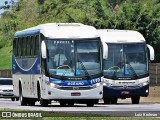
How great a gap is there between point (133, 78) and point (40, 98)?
6.23m

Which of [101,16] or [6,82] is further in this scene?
[101,16]

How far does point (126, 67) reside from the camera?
1599 inches

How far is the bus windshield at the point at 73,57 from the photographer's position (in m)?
34.7

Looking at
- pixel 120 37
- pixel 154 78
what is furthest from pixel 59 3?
pixel 120 37

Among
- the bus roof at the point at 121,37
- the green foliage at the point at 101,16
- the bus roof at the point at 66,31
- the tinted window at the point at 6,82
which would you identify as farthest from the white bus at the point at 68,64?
the green foliage at the point at 101,16

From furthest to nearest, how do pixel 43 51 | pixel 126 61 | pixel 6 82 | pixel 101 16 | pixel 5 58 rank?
1. pixel 5 58
2. pixel 101 16
3. pixel 6 82
4. pixel 126 61
5. pixel 43 51

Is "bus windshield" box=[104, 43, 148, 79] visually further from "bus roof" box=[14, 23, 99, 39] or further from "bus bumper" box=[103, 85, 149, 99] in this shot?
"bus roof" box=[14, 23, 99, 39]

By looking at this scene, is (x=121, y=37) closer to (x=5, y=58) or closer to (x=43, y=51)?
(x=43, y=51)

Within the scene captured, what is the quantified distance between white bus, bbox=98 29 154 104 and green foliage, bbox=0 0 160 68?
19.9 metres

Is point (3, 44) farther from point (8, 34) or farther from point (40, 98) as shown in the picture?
point (40, 98)

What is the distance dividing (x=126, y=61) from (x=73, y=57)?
623 centimetres

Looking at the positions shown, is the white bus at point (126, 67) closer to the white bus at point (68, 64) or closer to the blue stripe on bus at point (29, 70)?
the blue stripe on bus at point (29, 70)

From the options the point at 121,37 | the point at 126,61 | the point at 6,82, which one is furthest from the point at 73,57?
the point at 6,82

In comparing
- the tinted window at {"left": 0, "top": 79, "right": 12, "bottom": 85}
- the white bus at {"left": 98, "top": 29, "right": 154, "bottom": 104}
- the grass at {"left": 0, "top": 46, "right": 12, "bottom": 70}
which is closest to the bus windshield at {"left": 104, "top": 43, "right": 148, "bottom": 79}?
the white bus at {"left": 98, "top": 29, "right": 154, "bottom": 104}
